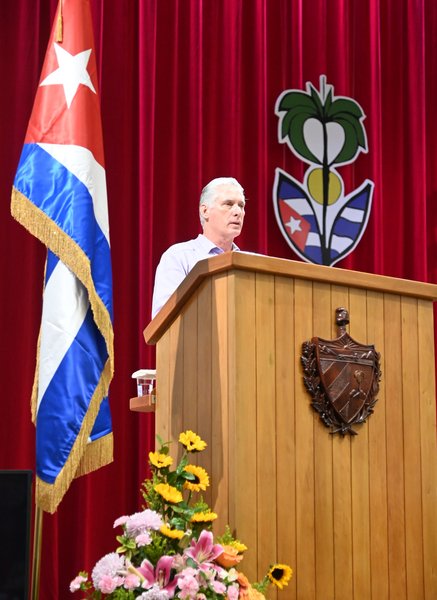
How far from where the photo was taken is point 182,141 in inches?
207

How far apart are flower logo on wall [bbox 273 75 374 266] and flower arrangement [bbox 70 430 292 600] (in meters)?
3.31

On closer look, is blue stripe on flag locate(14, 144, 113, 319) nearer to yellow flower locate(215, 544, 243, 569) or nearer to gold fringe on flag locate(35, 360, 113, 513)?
gold fringe on flag locate(35, 360, 113, 513)

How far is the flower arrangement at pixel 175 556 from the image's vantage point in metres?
2.12

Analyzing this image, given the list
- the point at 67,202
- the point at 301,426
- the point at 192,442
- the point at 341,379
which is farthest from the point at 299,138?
the point at 192,442

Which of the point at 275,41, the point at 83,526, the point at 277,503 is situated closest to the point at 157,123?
the point at 275,41

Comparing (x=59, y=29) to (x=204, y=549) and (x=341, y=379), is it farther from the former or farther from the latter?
(x=204, y=549)

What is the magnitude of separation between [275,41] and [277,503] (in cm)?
393

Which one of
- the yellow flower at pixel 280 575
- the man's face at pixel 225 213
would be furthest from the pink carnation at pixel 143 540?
the man's face at pixel 225 213

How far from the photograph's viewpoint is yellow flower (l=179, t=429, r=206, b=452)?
2332 millimetres

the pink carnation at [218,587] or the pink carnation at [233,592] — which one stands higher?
the pink carnation at [218,587]

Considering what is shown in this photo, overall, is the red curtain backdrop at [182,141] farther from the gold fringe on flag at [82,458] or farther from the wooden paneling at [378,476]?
the wooden paneling at [378,476]

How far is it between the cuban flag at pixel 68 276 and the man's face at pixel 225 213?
1.67 ft

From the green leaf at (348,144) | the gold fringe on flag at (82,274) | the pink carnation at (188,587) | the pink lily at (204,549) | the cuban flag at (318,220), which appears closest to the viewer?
the pink carnation at (188,587)

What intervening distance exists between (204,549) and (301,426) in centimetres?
47
